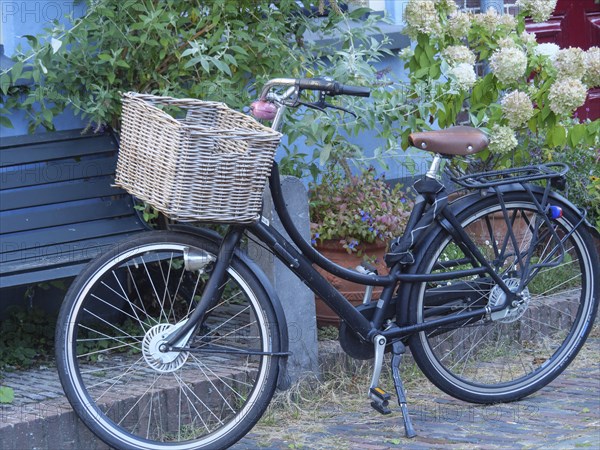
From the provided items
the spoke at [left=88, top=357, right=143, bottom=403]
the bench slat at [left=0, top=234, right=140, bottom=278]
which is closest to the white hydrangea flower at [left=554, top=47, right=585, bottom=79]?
the bench slat at [left=0, top=234, right=140, bottom=278]

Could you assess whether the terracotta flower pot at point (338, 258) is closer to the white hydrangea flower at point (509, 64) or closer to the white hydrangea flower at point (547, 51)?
the white hydrangea flower at point (509, 64)

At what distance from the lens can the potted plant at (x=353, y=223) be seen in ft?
16.6

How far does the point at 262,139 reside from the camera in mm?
3611

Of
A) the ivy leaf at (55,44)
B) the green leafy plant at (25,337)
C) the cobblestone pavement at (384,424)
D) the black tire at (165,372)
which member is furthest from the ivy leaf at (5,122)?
the cobblestone pavement at (384,424)

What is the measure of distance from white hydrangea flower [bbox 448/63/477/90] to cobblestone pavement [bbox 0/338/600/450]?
1.53 meters

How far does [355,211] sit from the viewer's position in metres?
5.12

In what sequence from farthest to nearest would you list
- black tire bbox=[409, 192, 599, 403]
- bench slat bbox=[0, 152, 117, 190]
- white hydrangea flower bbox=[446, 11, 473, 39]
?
white hydrangea flower bbox=[446, 11, 473, 39]
bench slat bbox=[0, 152, 117, 190]
black tire bbox=[409, 192, 599, 403]

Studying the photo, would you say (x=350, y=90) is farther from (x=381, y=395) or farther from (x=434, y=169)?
(x=381, y=395)

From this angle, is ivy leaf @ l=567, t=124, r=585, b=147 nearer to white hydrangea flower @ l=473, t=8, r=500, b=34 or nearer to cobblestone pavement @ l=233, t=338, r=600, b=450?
white hydrangea flower @ l=473, t=8, r=500, b=34

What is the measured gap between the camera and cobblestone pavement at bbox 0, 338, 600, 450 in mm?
3895

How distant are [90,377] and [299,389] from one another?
0.91 m

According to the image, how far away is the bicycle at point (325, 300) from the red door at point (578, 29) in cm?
313

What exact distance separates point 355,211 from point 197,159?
5.61 ft

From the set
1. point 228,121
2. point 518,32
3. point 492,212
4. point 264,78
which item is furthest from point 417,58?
point 228,121
